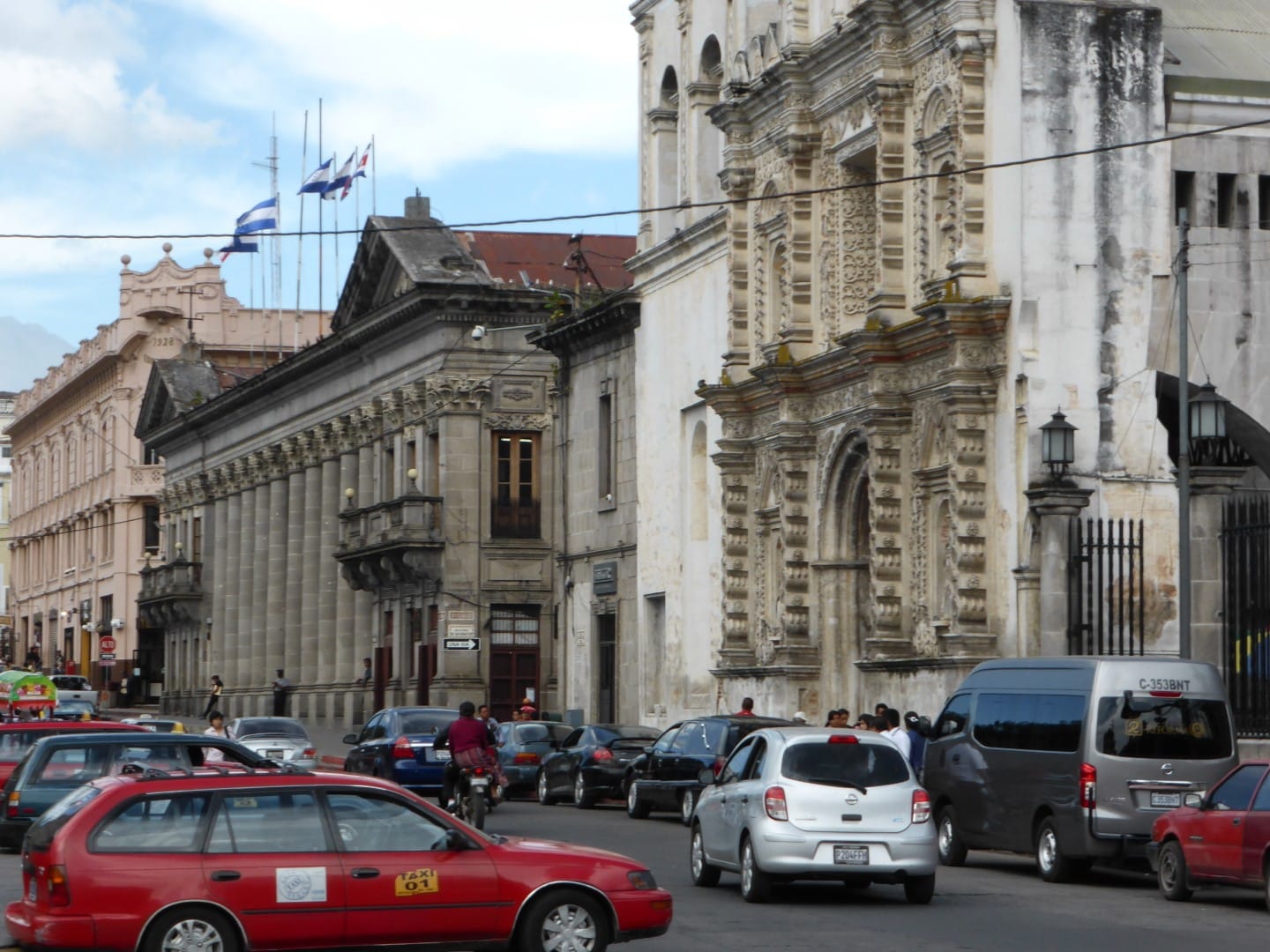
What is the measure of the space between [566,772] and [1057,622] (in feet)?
29.2

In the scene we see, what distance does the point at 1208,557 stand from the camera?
2992 centimetres

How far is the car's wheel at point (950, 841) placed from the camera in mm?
25078

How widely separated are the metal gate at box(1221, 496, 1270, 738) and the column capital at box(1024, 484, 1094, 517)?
90.0 inches

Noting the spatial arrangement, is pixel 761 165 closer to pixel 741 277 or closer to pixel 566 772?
pixel 741 277

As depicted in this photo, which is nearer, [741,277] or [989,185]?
[989,185]

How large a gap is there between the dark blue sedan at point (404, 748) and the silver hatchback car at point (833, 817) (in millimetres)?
14729

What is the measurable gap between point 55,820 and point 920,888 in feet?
27.1

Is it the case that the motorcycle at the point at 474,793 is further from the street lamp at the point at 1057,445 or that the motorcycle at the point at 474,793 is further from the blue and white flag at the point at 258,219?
the blue and white flag at the point at 258,219

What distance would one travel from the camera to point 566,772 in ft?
121

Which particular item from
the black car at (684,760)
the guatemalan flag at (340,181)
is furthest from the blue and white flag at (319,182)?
the black car at (684,760)

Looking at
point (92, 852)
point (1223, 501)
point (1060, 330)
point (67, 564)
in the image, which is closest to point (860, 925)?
point (92, 852)

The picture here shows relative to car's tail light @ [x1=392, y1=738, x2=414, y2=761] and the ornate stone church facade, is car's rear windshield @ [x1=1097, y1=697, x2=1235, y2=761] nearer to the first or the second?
the ornate stone church facade

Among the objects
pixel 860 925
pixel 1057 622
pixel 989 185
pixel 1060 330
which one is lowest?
pixel 860 925

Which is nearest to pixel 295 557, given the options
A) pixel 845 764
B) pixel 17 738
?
pixel 17 738
